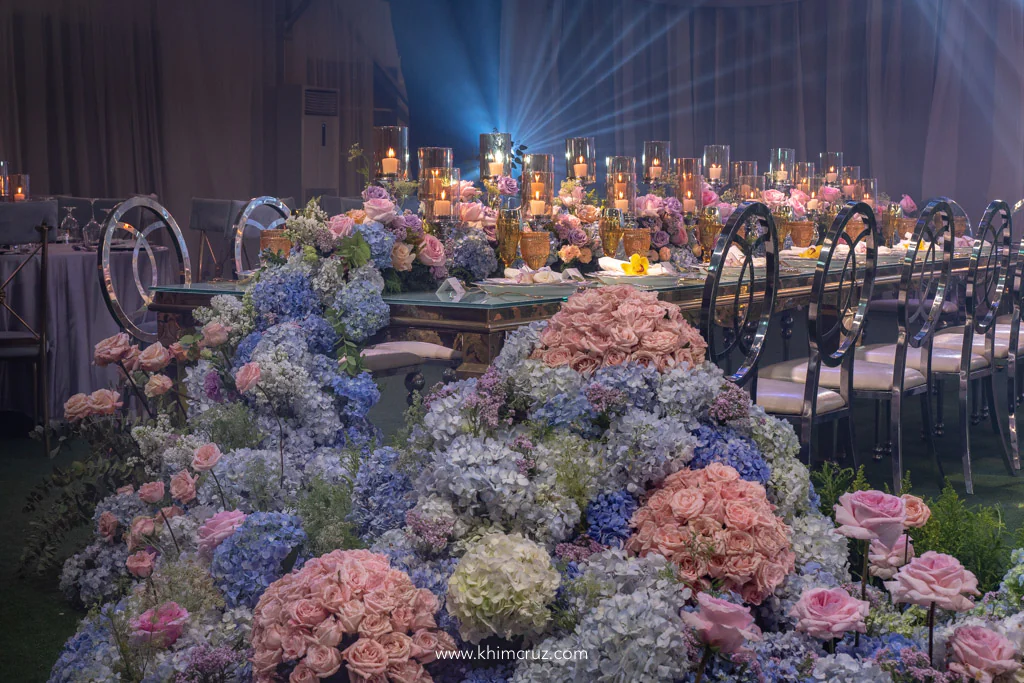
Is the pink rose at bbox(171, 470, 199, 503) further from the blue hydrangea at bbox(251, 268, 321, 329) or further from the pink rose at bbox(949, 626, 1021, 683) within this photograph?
the pink rose at bbox(949, 626, 1021, 683)

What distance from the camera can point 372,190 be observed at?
3.09 metres

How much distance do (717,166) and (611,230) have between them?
168 cm

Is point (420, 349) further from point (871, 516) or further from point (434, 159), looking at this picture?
point (871, 516)

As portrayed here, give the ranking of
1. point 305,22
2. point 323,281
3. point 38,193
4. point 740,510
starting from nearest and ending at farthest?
point 740,510, point 323,281, point 38,193, point 305,22

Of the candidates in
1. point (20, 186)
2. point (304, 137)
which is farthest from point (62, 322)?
point (304, 137)

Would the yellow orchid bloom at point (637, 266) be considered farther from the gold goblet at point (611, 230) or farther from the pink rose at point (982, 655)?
the pink rose at point (982, 655)

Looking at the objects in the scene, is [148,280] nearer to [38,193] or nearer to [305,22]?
[38,193]

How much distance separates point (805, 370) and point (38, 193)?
585 centimetres

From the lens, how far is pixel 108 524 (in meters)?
2.51

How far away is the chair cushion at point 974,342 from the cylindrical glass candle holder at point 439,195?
2.02 m

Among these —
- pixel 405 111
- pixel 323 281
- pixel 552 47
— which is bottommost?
pixel 323 281

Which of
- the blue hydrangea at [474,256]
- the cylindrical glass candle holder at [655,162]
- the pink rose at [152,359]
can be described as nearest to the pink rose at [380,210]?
the blue hydrangea at [474,256]

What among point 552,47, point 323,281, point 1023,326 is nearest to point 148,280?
point 323,281

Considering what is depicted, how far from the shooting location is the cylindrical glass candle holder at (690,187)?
13.7 ft
